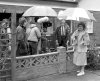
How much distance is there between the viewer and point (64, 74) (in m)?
6.43

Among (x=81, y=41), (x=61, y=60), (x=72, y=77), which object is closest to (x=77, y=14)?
(x=81, y=41)

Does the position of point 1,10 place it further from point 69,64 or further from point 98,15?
point 98,15

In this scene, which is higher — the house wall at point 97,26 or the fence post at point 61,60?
the house wall at point 97,26

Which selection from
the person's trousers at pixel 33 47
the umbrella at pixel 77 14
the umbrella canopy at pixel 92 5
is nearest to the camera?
the umbrella at pixel 77 14

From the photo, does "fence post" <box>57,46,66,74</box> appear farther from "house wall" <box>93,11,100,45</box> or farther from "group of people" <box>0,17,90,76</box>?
"house wall" <box>93,11,100,45</box>

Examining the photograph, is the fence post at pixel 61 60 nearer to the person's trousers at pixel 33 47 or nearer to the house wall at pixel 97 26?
the person's trousers at pixel 33 47

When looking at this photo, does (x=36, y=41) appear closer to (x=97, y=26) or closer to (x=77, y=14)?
(x=77, y=14)

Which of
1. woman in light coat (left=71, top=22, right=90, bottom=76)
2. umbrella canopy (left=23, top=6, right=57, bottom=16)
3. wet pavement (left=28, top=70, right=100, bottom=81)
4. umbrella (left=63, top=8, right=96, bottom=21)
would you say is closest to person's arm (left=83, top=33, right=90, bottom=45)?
woman in light coat (left=71, top=22, right=90, bottom=76)

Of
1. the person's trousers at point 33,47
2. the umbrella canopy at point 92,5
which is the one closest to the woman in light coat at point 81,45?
the person's trousers at point 33,47

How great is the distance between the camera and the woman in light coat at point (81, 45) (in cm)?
618

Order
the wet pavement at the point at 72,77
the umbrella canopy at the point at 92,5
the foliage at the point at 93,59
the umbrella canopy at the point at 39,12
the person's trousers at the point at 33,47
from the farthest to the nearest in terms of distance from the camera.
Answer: the umbrella canopy at the point at 92,5 → the umbrella canopy at the point at 39,12 → the foliage at the point at 93,59 → the person's trousers at the point at 33,47 → the wet pavement at the point at 72,77

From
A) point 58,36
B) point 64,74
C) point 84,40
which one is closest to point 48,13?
point 58,36

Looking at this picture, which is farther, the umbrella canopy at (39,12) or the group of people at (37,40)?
the umbrella canopy at (39,12)

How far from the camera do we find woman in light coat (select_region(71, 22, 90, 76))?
20.3 ft
